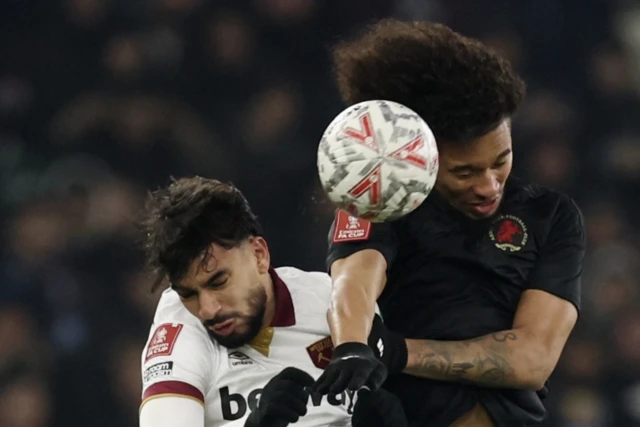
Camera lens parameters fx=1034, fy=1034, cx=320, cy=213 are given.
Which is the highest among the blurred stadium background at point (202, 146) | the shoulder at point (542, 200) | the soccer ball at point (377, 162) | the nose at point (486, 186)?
the soccer ball at point (377, 162)

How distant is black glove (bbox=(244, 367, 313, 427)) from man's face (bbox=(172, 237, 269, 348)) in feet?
0.68

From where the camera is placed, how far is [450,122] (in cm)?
249

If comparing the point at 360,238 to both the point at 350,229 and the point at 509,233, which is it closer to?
the point at 350,229

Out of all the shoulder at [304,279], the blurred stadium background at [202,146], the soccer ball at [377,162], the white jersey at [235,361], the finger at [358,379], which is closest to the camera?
the finger at [358,379]

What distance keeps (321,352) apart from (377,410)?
0.29 metres

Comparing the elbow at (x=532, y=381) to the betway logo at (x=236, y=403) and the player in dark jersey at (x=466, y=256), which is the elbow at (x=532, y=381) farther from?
the betway logo at (x=236, y=403)

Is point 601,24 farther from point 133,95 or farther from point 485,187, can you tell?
point 485,187

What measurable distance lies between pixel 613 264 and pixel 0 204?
108 inches

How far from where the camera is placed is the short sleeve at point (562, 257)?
2.60m

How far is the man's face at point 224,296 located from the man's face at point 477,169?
0.54 metres

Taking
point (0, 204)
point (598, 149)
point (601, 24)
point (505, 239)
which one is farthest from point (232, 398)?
point (601, 24)

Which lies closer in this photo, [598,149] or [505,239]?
[505,239]

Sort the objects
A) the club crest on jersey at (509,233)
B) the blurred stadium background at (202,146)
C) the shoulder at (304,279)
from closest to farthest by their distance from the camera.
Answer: the club crest on jersey at (509,233) < the shoulder at (304,279) < the blurred stadium background at (202,146)

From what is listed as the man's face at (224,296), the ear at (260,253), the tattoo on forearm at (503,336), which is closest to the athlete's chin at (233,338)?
the man's face at (224,296)
